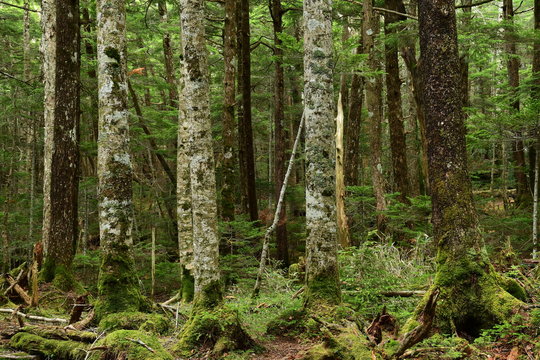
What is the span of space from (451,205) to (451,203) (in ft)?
0.08

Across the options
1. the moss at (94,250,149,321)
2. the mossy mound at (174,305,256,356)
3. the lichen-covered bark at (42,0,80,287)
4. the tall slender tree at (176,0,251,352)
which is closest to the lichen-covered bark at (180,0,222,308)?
the tall slender tree at (176,0,251,352)

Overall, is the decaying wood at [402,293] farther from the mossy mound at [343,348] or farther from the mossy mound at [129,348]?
the mossy mound at [129,348]

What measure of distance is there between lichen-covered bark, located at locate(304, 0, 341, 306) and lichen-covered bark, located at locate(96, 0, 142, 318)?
2.74 meters

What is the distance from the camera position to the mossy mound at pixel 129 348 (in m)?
4.78

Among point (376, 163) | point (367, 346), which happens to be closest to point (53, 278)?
point (367, 346)

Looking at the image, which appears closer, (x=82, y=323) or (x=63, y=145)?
(x=82, y=323)

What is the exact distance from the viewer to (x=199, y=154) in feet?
20.9

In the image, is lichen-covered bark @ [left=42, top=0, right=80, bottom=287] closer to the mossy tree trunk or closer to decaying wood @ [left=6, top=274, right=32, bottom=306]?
decaying wood @ [left=6, top=274, right=32, bottom=306]

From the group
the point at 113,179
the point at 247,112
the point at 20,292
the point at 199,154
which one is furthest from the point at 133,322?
the point at 247,112

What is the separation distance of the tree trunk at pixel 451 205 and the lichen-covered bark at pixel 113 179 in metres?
4.17

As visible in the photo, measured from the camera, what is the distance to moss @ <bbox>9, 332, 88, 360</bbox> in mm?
5316

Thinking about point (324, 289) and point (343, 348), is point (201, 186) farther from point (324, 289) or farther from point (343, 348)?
point (343, 348)

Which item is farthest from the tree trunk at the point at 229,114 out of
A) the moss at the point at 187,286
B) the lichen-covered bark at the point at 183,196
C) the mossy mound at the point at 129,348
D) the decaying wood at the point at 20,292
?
the mossy mound at the point at 129,348

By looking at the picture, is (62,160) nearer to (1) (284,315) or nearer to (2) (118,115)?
(2) (118,115)
